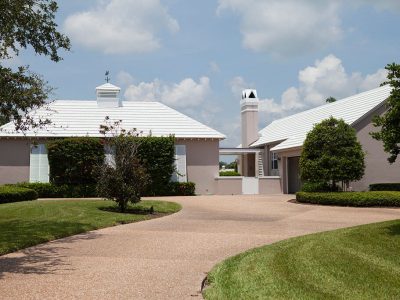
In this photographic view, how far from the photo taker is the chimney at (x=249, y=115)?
38281mm

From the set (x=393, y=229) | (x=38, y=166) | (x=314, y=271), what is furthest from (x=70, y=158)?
(x=314, y=271)

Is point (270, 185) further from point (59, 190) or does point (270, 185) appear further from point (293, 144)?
point (59, 190)

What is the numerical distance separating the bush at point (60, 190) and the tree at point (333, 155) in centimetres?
1205

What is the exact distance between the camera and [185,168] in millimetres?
29016

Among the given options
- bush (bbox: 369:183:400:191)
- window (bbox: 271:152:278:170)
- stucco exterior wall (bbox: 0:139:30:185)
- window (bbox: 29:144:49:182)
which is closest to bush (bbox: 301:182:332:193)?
bush (bbox: 369:183:400:191)

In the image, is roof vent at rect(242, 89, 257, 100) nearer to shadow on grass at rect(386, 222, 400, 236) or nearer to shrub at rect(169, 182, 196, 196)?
shrub at rect(169, 182, 196, 196)

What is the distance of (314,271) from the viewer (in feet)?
25.6

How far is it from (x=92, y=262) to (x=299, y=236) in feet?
17.6

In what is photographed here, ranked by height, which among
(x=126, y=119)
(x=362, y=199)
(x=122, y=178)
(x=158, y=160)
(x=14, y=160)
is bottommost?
(x=362, y=199)

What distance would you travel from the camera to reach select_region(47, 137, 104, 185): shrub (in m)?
26.6

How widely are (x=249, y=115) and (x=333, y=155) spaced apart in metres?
17.1

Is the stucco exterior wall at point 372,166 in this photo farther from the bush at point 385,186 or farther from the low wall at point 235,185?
the low wall at point 235,185

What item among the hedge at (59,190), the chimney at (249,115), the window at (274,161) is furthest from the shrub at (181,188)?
the chimney at (249,115)

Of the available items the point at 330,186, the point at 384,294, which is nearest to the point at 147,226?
the point at 384,294
